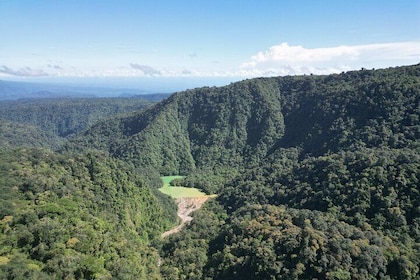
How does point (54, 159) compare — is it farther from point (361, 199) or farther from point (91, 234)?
point (361, 199)

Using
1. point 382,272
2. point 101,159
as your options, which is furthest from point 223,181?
point 382,272

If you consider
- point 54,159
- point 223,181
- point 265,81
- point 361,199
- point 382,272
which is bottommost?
point 223,181

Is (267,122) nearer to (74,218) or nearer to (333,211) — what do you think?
(333,211)

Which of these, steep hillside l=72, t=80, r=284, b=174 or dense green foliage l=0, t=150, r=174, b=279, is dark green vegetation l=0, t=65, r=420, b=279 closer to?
dense green foliage l=0, t=150, r=174, b=279

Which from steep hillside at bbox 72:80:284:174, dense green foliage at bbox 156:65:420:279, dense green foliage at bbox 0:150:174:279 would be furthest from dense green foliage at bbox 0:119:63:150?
dense green foliage at bbox 156:65:420:279

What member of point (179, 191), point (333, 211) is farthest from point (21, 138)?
point (333, 211)

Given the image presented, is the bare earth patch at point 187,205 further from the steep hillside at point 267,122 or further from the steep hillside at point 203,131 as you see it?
the steep hillside at point 267,122
